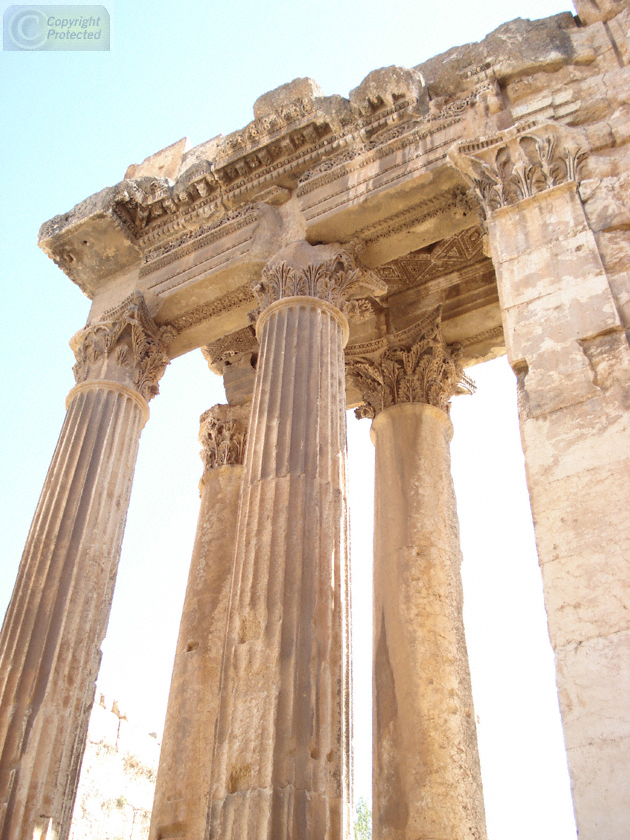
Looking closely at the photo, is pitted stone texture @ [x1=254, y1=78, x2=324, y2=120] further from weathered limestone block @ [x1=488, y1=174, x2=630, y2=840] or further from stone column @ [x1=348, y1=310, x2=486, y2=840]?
weathered limestone block @ [x1=488, y1=174, x2=630, y2=840]

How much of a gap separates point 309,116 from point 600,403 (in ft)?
26.3

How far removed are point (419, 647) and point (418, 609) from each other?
575 millimetres

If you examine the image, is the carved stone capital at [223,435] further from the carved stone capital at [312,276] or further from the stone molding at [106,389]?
Result: the carved stone capital at [312,276]

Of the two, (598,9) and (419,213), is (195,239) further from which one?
(598,9)

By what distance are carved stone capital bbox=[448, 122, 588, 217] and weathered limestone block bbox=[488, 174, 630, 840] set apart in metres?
0.31

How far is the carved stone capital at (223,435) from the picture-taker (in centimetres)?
1537

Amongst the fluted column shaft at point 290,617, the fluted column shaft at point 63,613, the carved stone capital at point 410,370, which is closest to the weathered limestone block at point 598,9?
the carved stone capital at point 410,370

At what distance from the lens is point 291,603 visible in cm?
834

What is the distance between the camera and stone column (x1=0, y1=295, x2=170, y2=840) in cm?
942

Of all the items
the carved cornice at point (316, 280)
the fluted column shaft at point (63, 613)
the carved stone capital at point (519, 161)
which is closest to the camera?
the fluted column shaft at point (63, 613)

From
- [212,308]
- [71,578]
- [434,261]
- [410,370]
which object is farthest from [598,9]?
[71,578]

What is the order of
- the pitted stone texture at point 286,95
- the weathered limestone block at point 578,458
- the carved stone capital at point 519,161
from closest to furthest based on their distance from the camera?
the weathered limestone block at point 578,458 → the carved stone capital at point 519,161 → the pitted stone texture at point 286,95

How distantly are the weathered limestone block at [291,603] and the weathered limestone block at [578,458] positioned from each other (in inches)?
101

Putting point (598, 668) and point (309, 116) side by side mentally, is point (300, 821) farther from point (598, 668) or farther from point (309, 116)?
point (309, 116)
